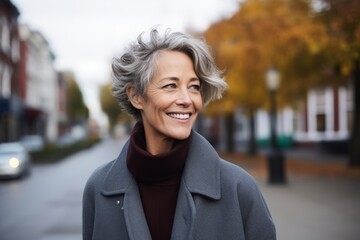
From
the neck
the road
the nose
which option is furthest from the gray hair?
the road

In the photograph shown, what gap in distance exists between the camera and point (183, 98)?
6.40 feet

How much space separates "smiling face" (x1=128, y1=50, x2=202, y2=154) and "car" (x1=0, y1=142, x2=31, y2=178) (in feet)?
55.1

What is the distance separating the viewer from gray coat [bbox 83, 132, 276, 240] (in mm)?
1870

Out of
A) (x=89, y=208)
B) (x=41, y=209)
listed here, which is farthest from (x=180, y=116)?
(x=41, y=209)

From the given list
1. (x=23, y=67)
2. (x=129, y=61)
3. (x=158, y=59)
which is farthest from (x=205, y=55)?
(x=23, y=67)

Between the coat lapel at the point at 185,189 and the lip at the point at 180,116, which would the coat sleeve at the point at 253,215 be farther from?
the lip at the point at 180,116

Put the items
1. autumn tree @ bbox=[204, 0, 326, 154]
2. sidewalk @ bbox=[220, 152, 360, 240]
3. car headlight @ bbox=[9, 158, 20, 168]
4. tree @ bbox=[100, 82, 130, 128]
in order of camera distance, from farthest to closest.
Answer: tree @ bbox=[100, 82, 130, 128], car headlight @ bbox=[9, 158, 20, 168], autumn tree @ bbox=[204, 0, 326, 154], sidewalk @ bbox=[220, 152, 360, 240]

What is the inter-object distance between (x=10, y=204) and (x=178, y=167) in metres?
10.8

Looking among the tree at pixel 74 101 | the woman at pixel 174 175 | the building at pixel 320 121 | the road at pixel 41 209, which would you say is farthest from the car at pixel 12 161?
the tree at pixel 74 101

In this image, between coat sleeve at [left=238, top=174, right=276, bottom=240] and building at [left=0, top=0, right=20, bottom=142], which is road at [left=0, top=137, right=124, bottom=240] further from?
building at [left=0, top=0, right=20, bottom=142]

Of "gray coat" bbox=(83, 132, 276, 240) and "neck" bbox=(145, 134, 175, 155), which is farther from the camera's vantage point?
"neck" bbox=(145, 134, 175, 155)

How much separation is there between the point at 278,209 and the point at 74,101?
8240 cm

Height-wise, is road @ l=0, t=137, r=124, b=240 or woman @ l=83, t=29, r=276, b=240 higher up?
woman @ l=83, t=29, r=276, b=240

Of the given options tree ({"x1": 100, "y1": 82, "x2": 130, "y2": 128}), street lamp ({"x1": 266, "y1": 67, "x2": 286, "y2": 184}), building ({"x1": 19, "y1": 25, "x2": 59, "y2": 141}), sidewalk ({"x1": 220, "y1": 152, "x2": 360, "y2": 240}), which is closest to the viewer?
sidewalk ({"x1": 220, "y1": 152, "x2": 360, "y2": 240})
